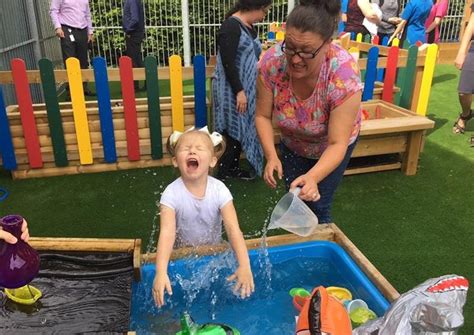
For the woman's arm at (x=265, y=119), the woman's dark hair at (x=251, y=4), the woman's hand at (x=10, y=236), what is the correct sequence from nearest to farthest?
the woman's hand at (x=10, y=236), the woman's arm at (x=265, y=119), the woman's dark hair at (x=251, y=4)

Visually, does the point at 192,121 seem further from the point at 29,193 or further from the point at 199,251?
the point at 199,251

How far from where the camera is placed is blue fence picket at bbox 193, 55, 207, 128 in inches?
177

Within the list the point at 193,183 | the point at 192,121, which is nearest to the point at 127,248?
the point at 193,183

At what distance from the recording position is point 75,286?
2270mm

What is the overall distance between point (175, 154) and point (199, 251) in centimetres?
61

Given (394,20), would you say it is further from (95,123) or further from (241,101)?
(95,123)

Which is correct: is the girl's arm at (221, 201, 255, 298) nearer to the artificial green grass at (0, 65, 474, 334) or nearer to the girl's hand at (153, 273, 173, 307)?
the girl's hand at (153, 273, 173, 307)

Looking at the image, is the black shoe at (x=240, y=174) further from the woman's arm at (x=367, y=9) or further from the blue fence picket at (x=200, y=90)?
the woman's arm at (x=367, y=9)

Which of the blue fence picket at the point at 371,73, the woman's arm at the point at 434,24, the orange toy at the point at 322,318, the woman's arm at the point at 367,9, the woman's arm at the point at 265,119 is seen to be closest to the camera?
the orange toy at the point at 322,318

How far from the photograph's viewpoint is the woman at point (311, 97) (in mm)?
1987

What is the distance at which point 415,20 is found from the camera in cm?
783

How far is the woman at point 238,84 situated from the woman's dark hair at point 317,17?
189cm

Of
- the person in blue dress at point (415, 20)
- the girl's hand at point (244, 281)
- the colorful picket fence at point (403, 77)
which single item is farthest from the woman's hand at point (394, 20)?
the girl's hand at point (244, 281)

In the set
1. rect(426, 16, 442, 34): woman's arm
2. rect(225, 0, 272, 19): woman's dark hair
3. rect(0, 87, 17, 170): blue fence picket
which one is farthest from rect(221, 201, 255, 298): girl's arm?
rect(426, 16, 442, 34): woman's arm
